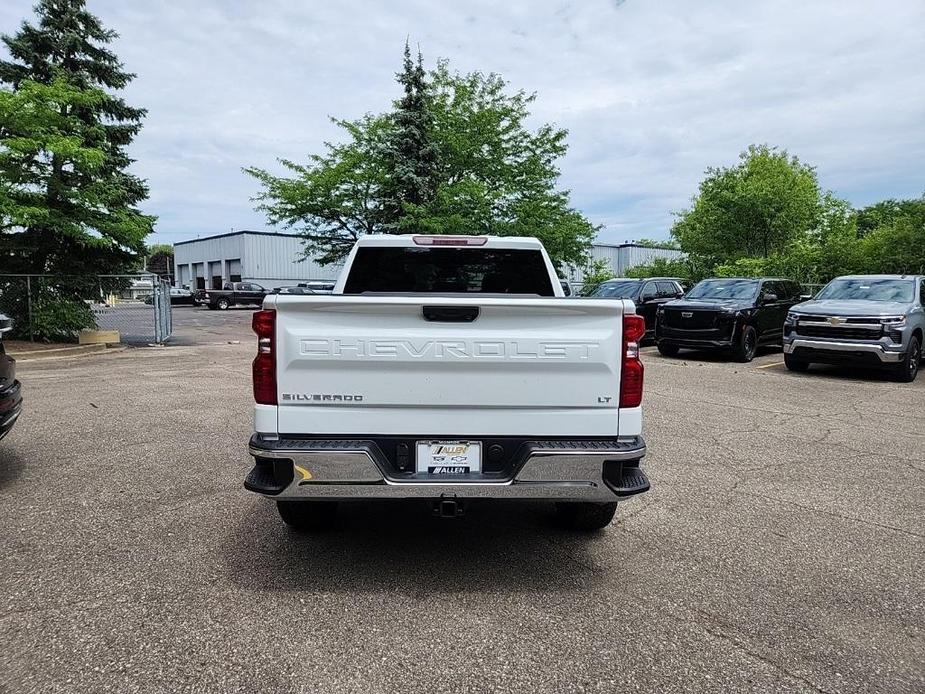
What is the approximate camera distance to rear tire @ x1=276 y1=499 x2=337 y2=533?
396 cm

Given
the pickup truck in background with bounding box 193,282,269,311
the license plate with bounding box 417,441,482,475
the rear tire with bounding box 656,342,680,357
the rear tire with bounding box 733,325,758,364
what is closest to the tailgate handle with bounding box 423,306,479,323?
the license plate with bounding box 417,441,482,475

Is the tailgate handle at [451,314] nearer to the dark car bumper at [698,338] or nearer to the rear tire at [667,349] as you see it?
the dark car bumper at [698,338]

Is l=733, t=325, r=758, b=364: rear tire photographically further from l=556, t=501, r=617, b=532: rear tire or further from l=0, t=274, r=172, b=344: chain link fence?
l=0, t=274, r=172, b=344: chain link fence

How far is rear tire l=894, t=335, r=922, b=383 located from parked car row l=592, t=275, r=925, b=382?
17 mm

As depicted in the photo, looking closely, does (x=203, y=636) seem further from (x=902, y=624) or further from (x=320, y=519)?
(x=902, y=624)

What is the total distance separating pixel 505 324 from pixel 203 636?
6.59ft

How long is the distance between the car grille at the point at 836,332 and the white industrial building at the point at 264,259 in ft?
125

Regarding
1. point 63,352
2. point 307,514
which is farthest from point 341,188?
point 307,514

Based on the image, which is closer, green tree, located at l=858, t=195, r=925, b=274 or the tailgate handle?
the tailgate handle

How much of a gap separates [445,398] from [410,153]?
23.9 meters

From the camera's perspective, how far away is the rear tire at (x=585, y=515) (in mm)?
4055

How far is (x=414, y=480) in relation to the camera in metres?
3.27

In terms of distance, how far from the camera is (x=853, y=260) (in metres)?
23.9

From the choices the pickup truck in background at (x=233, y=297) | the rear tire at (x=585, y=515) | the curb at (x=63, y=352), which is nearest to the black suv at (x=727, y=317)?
the rear tire at (x=585, y=515)
